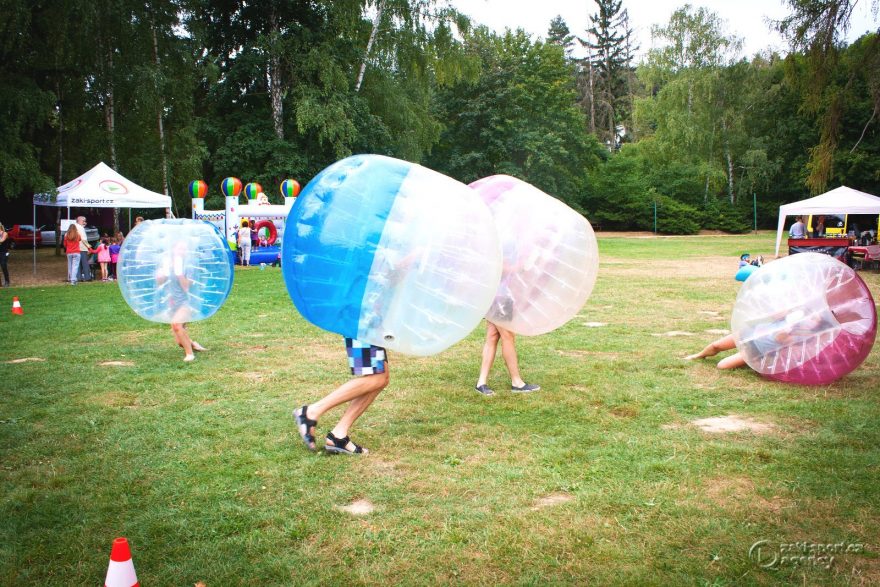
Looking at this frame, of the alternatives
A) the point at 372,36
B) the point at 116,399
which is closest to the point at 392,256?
the point at 116,399

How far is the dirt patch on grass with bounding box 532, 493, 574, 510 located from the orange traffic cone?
216cm

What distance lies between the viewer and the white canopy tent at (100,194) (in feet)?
57.5

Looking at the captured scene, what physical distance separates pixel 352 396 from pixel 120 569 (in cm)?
232

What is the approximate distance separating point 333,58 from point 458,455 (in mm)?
24415

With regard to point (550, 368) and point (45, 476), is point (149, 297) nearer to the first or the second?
point (45, 476)

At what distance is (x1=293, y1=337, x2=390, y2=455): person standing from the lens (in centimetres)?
455

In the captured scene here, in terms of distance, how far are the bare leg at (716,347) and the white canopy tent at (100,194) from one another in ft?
51.8

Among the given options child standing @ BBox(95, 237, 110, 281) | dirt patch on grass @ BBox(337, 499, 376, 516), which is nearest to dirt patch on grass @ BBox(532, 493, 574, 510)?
dirt patch on grass @ BBox(337, 499, 376, 516)

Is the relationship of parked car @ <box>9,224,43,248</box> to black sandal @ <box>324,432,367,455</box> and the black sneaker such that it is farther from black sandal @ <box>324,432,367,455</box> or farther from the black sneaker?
black sandal @ <box>324,432,367,455</box>

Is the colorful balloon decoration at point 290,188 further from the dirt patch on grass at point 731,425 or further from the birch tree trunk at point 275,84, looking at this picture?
the dirt patch on grass at point 731,425

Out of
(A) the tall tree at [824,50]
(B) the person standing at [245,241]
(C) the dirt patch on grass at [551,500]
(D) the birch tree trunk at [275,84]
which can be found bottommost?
(C) the dirt patch on grass at [551,500]

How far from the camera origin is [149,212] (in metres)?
35.1

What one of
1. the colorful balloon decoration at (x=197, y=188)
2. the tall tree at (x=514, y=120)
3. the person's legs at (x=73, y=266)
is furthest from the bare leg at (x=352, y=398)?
the tall tree at (x=514, y=120)

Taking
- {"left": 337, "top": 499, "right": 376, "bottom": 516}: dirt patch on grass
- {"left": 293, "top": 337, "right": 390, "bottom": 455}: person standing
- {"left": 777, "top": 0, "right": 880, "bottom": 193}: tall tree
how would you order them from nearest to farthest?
1. {"left": 337, "top": 499, "right": 376, "bottom": 516}: dirt patch on grass
2. {"left": 293, "top": 337, "right": 390, "bottom": 455}: person standing
3. {"left": 777, "top": 0, "right": 880, "bottom": 193}: tall tree
